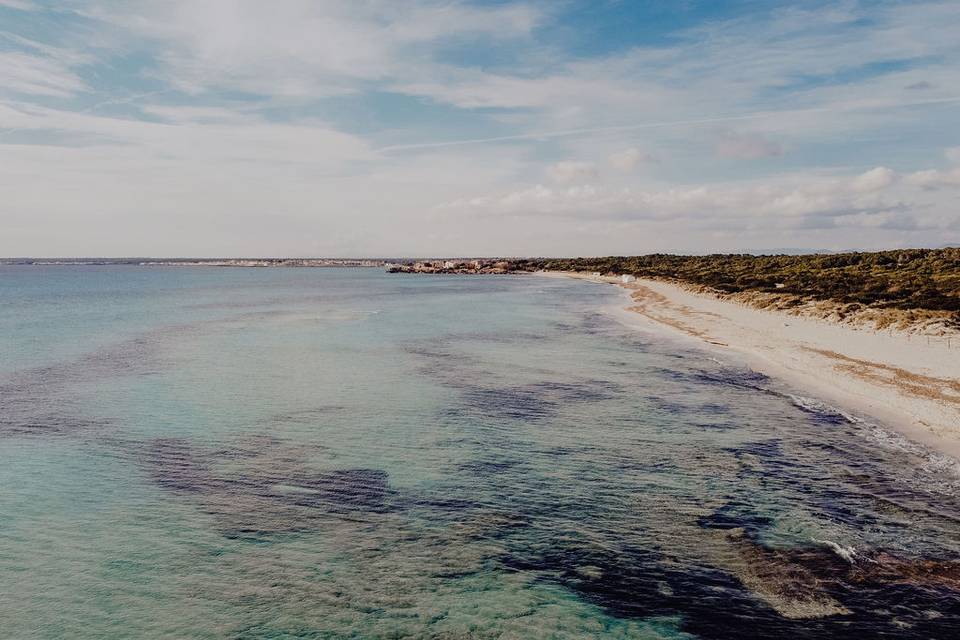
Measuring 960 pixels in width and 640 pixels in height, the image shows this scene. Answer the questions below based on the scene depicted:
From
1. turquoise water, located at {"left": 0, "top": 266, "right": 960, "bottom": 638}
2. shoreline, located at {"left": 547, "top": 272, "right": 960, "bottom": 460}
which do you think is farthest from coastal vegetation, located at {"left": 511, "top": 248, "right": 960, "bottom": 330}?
turquoise water, located at {"left": 0, "top": 266, "right": 960, "bottom": 638}

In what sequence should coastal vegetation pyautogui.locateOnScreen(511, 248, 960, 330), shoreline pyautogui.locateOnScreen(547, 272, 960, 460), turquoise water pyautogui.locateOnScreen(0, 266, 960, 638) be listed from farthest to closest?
coastal vegetation pyautogui.locateOnScreen(511, 248, 960, 330)
shoreline pyautogui.locateOnScreen(547, 272, 960, 460)
turquoise water pyautogui.locateOnScreen(0, 266, 960, 638)

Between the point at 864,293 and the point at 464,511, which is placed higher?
the point at 864,293

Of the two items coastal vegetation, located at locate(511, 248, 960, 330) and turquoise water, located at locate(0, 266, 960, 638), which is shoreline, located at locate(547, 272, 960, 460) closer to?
turquoise water, located at locate(0, 266, 960, 638)

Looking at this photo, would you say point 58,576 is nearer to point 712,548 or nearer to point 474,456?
point 474,456

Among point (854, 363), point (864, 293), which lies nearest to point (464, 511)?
point (854, 363)

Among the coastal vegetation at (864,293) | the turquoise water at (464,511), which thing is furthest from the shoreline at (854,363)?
the coastal vegetation at (864,293)

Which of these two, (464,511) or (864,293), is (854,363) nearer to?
(864,293)
